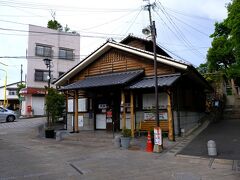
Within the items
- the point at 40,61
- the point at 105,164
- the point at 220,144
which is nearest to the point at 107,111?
the point at 220,144

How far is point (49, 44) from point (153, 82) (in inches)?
940

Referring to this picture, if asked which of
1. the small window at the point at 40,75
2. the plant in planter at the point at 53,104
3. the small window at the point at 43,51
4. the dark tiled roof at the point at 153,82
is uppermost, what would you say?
the small window at the point at 43,51

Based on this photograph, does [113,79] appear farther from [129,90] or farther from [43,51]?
[43,51]

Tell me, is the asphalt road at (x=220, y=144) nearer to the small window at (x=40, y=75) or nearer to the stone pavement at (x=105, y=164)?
the stone pavement at (x=105, y=164)

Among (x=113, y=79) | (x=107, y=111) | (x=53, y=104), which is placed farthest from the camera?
(x=53, y=104)

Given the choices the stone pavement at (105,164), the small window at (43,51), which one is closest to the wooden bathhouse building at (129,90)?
the stone pavement at (105,164)

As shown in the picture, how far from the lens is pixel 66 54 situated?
125ft

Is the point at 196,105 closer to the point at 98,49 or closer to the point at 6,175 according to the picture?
the point at 98,49

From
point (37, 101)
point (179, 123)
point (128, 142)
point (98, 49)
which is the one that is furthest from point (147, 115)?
point (37, 101)

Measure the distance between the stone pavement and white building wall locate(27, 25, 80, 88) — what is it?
71.4 ft

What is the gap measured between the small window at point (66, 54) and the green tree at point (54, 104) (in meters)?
16.5

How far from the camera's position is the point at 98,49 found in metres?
19.0

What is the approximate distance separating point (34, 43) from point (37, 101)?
7212mm

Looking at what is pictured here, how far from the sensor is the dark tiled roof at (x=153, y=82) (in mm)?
14667
